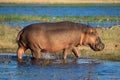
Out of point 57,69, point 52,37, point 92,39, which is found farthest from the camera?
point 92,39

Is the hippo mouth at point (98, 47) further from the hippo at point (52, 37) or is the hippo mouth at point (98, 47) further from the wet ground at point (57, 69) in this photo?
the wet ground at point (57, 69)

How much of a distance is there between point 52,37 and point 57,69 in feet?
5.79

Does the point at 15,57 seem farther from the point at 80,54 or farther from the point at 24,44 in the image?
the point at 80,54

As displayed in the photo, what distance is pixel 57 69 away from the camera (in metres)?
13.8

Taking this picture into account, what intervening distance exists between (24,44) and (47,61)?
86 centimetres

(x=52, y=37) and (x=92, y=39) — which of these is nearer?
(x=52, y=37)

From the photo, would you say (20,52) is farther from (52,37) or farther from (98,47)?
(98,47)

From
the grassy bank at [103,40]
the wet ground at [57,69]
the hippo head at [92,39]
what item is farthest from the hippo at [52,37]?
the grassy bank at [103,40]

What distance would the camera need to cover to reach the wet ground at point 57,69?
12609 millimetres

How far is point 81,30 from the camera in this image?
15.9 meters

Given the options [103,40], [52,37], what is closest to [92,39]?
[52,37]

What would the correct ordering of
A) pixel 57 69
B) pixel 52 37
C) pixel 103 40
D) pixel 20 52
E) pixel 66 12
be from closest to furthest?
pixel 57 69 → pixel 52 37 → pixel 20 52 → pixel 103 40 → pixel 66 12

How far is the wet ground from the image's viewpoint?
41.4 feet

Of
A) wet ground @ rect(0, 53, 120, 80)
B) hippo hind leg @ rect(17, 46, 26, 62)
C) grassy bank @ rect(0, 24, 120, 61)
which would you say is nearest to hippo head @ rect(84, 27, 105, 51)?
grassy bank @ rect(0, 24, 120, 61)
